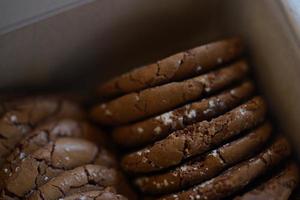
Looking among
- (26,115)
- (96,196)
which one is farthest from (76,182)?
(26,115)

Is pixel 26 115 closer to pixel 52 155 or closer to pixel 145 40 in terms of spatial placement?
pixel 52 155

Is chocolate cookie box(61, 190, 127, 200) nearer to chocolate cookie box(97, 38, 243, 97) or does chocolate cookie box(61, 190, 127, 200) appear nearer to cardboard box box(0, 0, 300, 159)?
chocolate cookie box(97, 38, 243, 97)

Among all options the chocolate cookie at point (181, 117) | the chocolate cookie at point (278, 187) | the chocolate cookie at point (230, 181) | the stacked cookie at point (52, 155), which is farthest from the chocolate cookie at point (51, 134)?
the chocolate cookie at point (278, 187)

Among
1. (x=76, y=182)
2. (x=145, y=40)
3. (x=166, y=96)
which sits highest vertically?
(x=145, y=40)

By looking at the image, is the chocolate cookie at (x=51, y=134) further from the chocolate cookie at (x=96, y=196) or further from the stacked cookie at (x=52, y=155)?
the chocolate cookie at (x=96, y=196)

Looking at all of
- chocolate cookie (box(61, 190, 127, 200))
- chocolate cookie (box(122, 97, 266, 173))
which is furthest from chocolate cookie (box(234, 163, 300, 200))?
chocolate cookie (box(61, 190, 127, 200))

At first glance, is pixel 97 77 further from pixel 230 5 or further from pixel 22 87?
pixel 230 5
